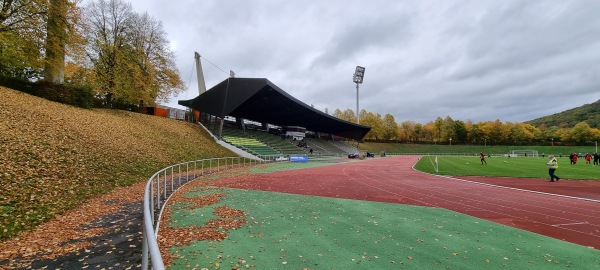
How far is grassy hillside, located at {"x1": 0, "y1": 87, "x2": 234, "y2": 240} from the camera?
8.77m

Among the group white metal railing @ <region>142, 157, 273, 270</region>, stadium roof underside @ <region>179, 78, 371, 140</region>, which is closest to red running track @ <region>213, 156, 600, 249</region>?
white metal railing @ <region>142, 157, 273, 270</region>

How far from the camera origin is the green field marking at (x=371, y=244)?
5.56m

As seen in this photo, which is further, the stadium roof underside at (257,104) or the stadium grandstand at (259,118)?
the stadium grandstand at (259,118)

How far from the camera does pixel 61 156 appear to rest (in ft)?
43.9

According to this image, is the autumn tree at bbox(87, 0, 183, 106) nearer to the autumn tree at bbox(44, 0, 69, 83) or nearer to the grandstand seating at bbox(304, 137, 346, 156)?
the autumn tree at bbox(44, 0, 69, 83)

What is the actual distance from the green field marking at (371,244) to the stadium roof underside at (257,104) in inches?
1059

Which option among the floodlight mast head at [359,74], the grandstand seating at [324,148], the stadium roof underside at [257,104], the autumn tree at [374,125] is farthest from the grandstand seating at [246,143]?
the autumn tree at [374,125]

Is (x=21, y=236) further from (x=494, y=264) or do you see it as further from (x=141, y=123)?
(x=141, y=123)

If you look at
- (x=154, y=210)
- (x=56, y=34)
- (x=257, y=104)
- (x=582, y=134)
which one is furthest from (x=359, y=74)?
(x=582, y=134)

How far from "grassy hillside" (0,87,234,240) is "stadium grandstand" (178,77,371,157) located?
37.3 feet

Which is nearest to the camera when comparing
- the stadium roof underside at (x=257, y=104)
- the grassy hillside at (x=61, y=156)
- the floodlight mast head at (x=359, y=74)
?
the grassy hillside at (x=61, y=156)

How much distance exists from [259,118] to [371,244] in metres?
47.6

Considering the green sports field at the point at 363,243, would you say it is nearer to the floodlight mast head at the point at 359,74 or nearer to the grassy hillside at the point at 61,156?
the grassy hillside at the point at 61,156

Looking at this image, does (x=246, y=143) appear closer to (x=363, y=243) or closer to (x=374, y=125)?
(x=363, y=243)
